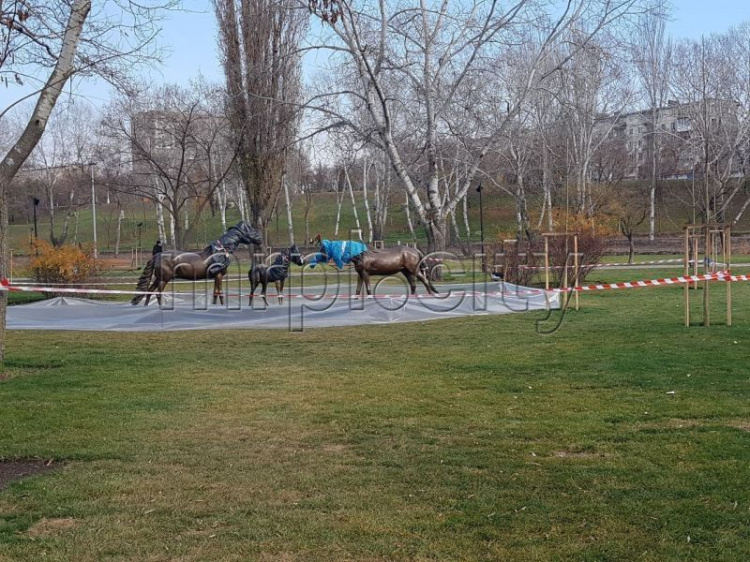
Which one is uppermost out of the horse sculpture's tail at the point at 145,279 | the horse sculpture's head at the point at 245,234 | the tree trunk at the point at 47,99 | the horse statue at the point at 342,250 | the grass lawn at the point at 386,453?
the tree trunk at the point at 47,99

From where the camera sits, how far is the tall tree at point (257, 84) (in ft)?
87.5

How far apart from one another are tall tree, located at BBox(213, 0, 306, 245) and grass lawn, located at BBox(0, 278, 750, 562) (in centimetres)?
1773

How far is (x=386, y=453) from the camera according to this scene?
5.59 metres

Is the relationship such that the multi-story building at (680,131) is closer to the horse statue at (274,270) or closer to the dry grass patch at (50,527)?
the horse statue at (274,270)

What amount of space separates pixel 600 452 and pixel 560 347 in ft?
17.4

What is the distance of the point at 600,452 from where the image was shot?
18.0ft

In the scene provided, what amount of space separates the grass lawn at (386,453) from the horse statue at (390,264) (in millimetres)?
4853

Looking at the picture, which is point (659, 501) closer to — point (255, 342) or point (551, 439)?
point (551, 439)

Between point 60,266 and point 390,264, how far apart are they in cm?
1101

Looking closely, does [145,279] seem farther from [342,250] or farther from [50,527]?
[50,527]

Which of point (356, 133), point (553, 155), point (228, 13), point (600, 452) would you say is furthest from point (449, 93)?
point (553, 155)

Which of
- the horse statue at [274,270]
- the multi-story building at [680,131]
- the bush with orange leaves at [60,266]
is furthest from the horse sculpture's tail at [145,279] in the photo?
the multi-story building at [680,131]

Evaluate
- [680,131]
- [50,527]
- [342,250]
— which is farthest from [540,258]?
[680,131]

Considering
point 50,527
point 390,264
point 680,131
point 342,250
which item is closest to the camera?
point 50,527
